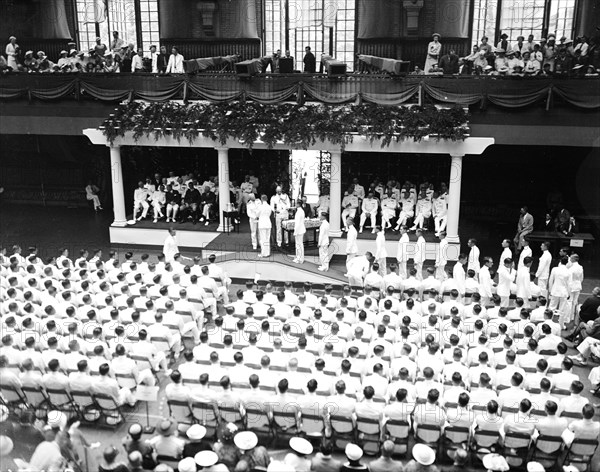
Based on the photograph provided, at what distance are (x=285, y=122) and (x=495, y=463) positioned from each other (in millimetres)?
14074

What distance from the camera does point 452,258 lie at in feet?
70.2

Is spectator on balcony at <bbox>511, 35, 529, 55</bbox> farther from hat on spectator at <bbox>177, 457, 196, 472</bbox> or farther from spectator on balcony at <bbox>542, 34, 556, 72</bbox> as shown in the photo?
hat on spectator at <bbox>177, 457, 196, 472</bbox>

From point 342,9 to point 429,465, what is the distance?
22.5 metres

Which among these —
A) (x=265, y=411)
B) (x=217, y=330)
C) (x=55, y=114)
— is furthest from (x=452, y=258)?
(x=55, y=114)

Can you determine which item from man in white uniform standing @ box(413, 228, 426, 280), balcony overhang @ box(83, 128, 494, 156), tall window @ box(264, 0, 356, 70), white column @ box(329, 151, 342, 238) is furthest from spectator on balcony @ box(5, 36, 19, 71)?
man in white uniform standing @ box(413, 228, 426, 280)

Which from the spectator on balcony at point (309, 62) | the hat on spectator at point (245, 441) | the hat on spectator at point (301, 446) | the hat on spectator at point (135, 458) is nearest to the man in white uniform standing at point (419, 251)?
the hat on spectator at point (301, 446)

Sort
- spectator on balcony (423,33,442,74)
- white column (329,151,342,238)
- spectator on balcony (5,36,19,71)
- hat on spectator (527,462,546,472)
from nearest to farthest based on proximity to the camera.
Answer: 1. hat on spectator (527,462,546,472)
2. white column (329,151,342,238)
3. spectator on balcony (5,36,19,71)
4. spectator on balcony (423,33,442,74)

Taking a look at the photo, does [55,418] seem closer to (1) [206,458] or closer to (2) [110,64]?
(1) [206,458]

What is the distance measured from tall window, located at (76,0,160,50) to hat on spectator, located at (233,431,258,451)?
892 inches

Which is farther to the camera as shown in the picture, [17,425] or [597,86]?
[597,86]

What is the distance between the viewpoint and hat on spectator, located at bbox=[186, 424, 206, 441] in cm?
1052

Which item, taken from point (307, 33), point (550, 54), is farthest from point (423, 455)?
point (307, 33)

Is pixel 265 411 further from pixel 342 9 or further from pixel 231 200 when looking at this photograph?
pixel 342 9

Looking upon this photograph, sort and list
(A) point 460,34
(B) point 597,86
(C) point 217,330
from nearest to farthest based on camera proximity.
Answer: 1. (C) point 217,330
2. (B) point 597,86
3. (A) point 460,34
